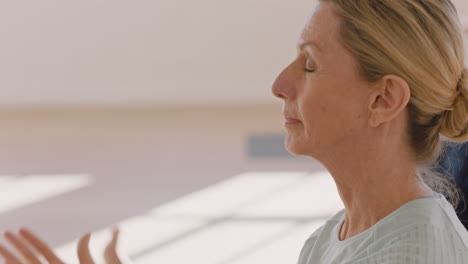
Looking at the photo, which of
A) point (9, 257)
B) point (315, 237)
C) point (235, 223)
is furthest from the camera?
point (235, 223)

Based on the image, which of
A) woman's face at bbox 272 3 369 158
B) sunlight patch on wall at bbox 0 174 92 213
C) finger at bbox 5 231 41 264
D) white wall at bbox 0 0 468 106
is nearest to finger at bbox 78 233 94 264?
finger at bbox 5 231 41 264

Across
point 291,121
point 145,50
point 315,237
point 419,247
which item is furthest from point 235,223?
point 419,247

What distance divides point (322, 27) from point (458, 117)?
0.33 m

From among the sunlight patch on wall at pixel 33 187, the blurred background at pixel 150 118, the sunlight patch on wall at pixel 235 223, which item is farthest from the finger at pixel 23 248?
the sunlight patch on wall at pixel 33 187

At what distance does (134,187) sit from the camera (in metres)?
5.77

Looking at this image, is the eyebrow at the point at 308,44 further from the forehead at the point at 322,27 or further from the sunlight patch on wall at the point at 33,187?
the sunlight patch on wall at the point at 33,187

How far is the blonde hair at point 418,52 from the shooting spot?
1.47 meters

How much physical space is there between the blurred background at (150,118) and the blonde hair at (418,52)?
383 centimetres

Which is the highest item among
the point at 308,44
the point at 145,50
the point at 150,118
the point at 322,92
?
the point at 145,50

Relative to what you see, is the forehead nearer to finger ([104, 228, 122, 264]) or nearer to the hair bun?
the hair bun

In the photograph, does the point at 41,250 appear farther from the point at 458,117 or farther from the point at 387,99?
the point at 458,117

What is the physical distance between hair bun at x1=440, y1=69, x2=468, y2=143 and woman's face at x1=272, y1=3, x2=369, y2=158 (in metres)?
0.17

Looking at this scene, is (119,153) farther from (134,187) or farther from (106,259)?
(106,259)

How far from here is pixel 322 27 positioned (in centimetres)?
160
